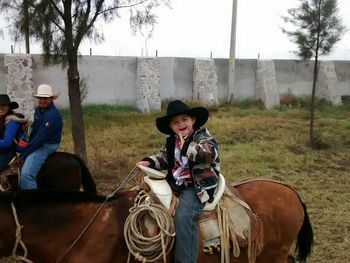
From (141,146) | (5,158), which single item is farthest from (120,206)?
(141,146)

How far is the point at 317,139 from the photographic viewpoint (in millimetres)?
12359

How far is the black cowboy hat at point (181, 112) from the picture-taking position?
3.65m

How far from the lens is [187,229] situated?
3.51 m

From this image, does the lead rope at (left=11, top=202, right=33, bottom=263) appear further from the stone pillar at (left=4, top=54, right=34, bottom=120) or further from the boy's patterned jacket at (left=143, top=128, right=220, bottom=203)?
the stone pillar at (left=4, top=54, right=34, bottom=120)

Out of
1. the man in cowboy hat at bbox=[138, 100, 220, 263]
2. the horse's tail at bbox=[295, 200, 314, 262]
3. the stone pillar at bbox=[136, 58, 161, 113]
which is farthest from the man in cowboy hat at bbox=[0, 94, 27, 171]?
the stone pillar at bbox=[136, 58, 161, 113]

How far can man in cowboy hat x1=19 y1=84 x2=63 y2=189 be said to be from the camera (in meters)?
5.71

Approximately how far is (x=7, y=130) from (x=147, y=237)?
10.2 ft

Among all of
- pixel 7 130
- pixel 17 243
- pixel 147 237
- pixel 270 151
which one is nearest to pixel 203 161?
pixel 147 237

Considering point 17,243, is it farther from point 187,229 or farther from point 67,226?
point 187,229

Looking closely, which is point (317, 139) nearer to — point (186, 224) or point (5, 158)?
point (5, 158)

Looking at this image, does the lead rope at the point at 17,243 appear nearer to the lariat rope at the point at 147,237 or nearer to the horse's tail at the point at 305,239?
the lariat rope at the point at 147,237

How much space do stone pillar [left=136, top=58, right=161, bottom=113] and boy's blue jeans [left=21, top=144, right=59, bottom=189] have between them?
10.6 meters

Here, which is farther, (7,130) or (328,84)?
(328,84)

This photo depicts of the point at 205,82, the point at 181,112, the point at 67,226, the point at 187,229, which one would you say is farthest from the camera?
the point at 205,82
